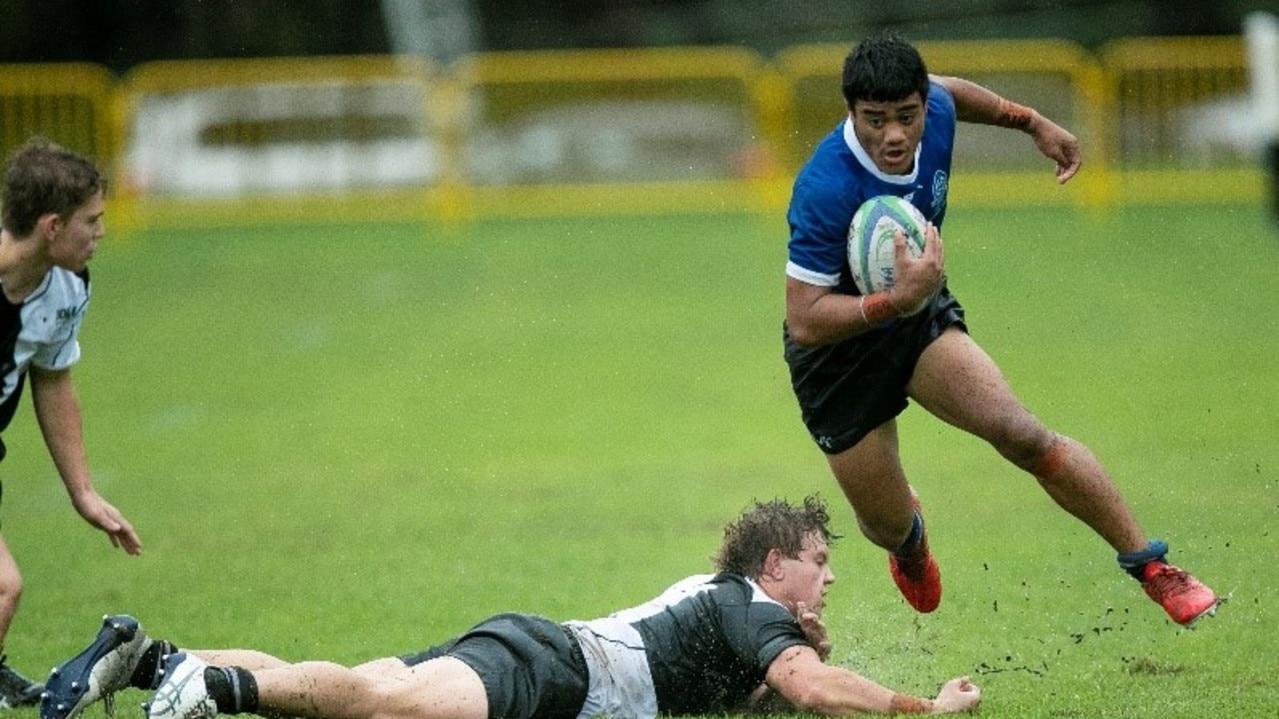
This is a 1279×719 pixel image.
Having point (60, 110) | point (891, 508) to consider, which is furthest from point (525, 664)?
point (60, 110)

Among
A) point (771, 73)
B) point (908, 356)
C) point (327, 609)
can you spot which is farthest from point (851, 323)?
point (771, 73)

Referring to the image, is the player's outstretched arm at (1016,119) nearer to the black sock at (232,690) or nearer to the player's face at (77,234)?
the player's face at (77,234)

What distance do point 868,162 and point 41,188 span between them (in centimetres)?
267

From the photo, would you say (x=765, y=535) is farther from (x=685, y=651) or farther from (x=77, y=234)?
(x=77, y=234)

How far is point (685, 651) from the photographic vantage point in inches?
252

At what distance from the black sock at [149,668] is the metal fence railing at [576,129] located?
53.9 feet

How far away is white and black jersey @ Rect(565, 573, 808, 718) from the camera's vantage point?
632 cm

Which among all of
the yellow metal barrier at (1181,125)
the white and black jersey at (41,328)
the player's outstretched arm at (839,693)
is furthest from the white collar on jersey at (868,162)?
the yellow metal barrier at (1181,125)

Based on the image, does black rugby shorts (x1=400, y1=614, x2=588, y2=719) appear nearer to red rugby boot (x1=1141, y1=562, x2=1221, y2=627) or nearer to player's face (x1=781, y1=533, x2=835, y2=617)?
player's face (x1=781, y1=533, x2=835, y2=617)

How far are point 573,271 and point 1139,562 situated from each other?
1340cm

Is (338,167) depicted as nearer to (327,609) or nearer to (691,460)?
(691,460)

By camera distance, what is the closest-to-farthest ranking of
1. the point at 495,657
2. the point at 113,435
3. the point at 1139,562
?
the point at 495,657 → the point at 1139,562 → the point at 113,435

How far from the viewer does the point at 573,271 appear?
1984 cm

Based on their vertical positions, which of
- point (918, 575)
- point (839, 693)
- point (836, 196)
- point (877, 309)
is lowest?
point (918, 575)
